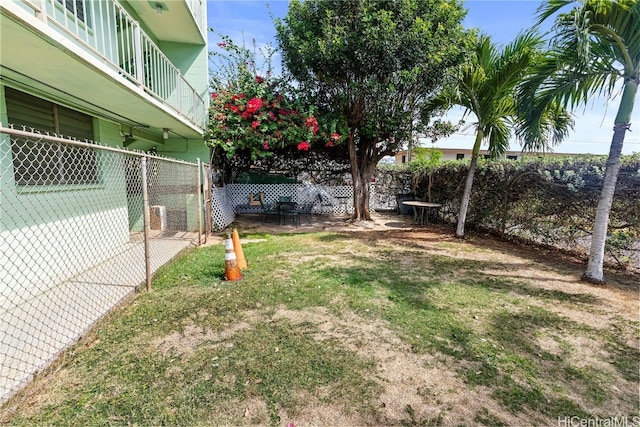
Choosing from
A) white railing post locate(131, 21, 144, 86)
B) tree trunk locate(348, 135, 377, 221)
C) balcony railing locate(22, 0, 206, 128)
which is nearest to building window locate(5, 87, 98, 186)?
balcony railing locate(22, 0, 206, 128)

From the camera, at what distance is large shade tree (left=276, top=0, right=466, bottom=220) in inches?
301

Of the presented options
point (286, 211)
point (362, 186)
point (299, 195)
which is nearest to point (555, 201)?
point (362, 186)

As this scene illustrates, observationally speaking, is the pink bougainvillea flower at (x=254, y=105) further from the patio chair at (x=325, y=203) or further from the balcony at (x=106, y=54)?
the patio chair at (x=325, y=203)

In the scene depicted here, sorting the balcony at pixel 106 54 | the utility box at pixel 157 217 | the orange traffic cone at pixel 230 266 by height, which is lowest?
the orange traffic cone at pixel 230 266

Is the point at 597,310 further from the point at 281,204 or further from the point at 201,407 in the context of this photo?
the point at 281,204

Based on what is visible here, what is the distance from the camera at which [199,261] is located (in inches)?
230

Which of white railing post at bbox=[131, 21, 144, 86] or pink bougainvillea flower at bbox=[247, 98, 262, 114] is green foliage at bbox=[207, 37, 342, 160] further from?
white railing post at bbox=[131, 21, 144, 86]

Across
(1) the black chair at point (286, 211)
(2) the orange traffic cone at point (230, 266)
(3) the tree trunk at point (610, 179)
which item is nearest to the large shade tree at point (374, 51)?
(1) the black chair at point (286, 211)

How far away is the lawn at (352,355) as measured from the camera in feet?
7.20

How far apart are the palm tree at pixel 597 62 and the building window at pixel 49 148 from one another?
283 inches

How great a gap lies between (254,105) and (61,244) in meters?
5.87

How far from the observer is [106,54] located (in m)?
5.67

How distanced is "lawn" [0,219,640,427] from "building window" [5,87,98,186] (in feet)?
7.48

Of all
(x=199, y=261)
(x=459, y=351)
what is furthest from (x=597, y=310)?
(x=199, y=261)
